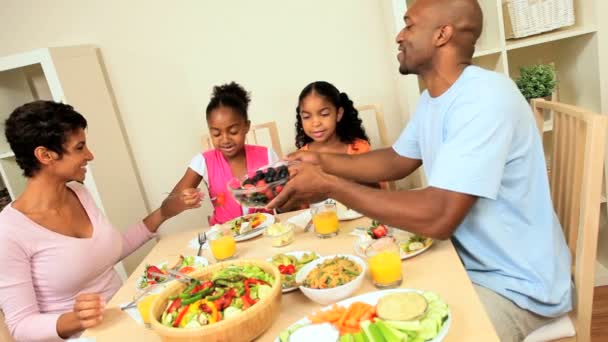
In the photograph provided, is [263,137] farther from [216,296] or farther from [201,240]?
[216,296]

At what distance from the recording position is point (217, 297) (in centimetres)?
98

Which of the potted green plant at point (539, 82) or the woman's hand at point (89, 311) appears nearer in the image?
the woman's hand at point (89, 311)

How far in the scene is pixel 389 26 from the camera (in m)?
2.36

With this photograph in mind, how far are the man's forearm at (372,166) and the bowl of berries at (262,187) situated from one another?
35cm

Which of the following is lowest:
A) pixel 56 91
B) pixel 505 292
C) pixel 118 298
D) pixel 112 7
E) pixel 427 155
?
Result: pixel 505 292

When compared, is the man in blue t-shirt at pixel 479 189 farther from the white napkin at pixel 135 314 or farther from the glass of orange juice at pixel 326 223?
the white napkin at pixel 135 314

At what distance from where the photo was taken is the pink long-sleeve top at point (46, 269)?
4.33 ft

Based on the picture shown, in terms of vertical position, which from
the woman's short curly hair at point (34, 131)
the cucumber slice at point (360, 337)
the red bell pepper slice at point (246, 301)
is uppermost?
the woman's short curly hair at point (34, 131)

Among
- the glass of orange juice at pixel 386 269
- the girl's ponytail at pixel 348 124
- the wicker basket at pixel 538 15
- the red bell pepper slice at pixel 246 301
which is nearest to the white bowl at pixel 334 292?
the glass of orange juice at pixel 386 269

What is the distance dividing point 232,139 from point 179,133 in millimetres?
782

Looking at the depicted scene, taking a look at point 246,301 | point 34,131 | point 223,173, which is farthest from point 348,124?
point 246,301

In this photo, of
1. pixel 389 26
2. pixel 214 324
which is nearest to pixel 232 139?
pixel 389 26

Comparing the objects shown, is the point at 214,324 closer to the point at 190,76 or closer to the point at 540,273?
the point at 540,273

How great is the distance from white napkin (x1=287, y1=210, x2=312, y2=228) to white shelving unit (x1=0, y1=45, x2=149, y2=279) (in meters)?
1.14
